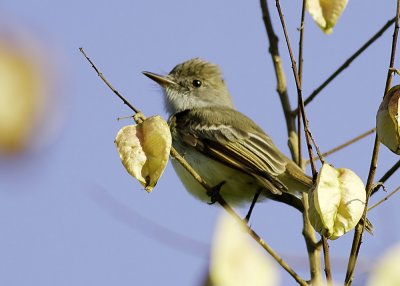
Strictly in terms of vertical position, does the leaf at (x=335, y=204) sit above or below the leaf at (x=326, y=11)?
below

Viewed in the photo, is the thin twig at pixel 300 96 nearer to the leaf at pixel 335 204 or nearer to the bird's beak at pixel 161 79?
the leaf at pixel 335 204

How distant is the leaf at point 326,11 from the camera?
2.76 metres

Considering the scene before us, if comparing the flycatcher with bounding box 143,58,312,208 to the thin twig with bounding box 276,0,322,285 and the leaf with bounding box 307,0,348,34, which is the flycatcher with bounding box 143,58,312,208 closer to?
the thin twig with bounding box 276,0,322,285

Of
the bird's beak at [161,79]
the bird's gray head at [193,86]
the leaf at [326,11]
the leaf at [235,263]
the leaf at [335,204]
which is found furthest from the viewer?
the bird's gray head at [193,86]

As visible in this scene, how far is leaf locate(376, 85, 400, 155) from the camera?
8.13 feet

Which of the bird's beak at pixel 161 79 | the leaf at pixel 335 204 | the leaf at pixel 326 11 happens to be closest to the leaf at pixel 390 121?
the leaf at pixel 335 204

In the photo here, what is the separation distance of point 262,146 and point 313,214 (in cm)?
288

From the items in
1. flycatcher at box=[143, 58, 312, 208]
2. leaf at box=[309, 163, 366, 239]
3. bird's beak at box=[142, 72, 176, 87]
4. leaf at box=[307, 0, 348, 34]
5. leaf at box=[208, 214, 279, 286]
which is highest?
leaf at box=[208, 214, 279, 286]

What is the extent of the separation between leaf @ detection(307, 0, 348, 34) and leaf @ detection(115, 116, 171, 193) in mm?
841

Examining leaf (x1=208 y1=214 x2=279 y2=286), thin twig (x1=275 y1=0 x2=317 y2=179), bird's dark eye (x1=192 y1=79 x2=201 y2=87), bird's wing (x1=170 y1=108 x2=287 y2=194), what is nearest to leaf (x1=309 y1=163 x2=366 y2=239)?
thin twig (x1=275 y1=0 x2=317 y2=179)

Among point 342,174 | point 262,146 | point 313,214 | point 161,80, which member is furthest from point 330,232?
point 161,80

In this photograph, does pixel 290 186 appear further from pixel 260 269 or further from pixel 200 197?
pixel 260 269

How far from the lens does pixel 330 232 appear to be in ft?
8.02

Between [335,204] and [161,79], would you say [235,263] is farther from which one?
[161,79]
